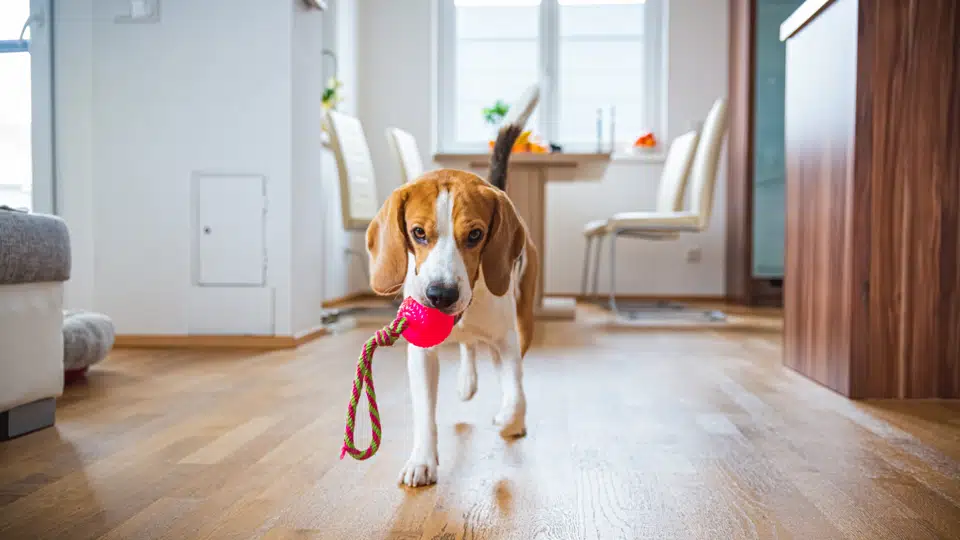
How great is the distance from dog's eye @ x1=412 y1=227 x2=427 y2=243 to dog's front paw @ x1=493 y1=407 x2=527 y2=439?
50cm

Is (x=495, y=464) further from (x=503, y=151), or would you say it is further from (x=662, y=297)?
(x=662, y=297)

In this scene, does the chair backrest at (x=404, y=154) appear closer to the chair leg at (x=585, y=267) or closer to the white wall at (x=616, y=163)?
the white wall at (x=616, y=163)

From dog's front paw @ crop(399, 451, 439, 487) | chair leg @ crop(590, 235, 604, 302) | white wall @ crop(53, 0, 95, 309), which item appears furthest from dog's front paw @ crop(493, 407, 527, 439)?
chair leg @ crop(590, 235, 604, 302)

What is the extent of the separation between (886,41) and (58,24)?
8.92 ft

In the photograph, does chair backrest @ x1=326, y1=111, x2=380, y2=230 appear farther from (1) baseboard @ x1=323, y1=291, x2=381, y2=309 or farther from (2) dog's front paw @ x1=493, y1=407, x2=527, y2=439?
(2) dog's front paw @ x1=493, y1=407, x2=527, y2=439

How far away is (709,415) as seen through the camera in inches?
75.7

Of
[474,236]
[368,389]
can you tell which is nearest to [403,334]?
[368,389]

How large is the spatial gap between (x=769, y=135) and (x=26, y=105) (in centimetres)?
424

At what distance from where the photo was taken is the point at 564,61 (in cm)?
611

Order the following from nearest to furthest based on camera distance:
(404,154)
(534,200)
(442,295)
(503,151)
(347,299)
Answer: (442,295) → (503,151) → (534,200) → (404,154) → (347,299)

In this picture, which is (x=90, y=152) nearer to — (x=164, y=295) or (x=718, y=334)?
(x=164, y=295)

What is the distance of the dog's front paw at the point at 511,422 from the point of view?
1604mm

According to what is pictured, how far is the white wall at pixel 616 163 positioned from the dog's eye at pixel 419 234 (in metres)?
4.76

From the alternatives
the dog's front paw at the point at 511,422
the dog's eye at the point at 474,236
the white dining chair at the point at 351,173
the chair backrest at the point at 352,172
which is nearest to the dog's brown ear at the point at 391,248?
the dog's eye at the point at 474,236
